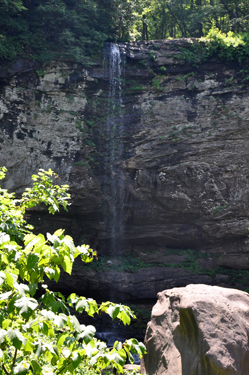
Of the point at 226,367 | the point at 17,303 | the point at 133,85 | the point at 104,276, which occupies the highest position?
the point at 133,85

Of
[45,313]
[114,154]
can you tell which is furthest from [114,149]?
[45,313]

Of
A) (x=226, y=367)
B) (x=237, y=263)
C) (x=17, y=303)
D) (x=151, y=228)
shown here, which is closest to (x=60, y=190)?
(x=17, y=303)

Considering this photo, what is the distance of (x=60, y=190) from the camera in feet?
11.5

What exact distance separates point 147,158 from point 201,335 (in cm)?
960

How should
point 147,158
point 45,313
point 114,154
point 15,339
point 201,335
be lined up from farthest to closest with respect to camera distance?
point 114,154 → point 147,158 → point 201,335 → point 45,313 → point 15,339

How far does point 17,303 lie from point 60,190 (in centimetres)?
223

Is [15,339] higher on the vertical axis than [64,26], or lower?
lower

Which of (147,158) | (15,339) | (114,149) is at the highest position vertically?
(114,149)

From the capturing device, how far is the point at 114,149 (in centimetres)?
1323

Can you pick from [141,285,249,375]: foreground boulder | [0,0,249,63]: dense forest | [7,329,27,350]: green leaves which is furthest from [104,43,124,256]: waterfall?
[7,329,27,350]: green leaves

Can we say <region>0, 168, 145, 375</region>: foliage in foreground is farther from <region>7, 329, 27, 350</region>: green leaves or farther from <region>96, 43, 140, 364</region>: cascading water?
<region>96, 43, 140, 364</region>: cascading water

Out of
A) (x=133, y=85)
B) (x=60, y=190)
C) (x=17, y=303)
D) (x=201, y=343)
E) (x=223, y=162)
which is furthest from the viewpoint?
(x=133, y=85)

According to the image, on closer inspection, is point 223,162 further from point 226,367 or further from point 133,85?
point 226,367

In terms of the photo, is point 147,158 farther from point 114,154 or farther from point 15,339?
point 15,339
